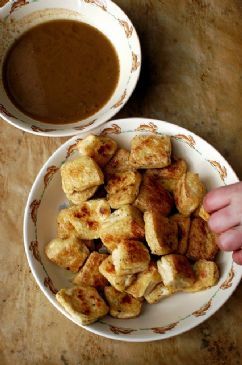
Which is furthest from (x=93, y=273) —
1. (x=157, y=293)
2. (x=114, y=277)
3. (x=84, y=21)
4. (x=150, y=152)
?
(x=84, y=21)

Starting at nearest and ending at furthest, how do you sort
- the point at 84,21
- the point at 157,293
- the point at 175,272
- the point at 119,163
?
the point at 175,272 → the point at 157,293 → the point at 119,163 → the point at 84,21

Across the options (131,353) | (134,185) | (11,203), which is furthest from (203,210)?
(11,203)

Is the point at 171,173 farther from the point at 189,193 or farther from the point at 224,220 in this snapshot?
the point at 224,220

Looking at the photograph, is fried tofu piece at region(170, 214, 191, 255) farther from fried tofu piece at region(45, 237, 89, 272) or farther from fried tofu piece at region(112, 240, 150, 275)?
fried tofu piece at region(45, 237, 89, 272)

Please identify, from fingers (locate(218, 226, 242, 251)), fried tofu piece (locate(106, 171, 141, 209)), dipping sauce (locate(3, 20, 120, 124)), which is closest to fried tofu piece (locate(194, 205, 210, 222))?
fingers (locate(218, 226, 242, 251))

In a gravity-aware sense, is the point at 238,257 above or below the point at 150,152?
below

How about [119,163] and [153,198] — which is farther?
[119,163]
